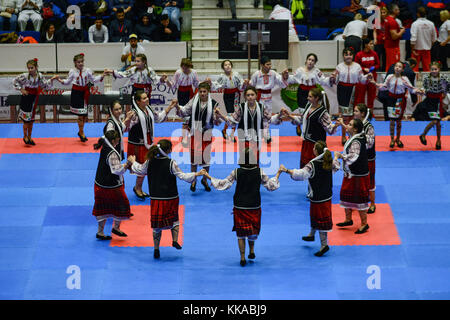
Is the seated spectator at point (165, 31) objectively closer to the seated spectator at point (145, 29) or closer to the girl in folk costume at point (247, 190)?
the seated spectator at point (145, 29)

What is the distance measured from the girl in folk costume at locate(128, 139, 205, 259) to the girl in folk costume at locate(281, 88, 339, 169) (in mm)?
2781

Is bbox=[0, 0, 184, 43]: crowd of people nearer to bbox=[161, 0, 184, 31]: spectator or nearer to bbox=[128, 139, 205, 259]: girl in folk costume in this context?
bbox=[161, 0, 184, 31]: spectator

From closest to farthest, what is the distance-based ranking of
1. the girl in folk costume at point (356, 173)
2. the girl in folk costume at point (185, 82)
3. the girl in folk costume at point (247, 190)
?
the girl in folk costume at point (247, 190) → the girl in folk costume at point (356, 173) → the girl in folk costume at point (185, 82)

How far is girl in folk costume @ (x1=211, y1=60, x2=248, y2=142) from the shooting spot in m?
16.5

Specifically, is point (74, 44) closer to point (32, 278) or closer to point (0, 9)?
point (0, 9)

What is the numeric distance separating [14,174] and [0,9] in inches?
352

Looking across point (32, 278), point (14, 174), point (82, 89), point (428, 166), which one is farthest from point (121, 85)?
point (32, 278)

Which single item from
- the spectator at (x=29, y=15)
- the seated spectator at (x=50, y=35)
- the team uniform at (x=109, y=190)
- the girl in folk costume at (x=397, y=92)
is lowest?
the team uniform at (x=109, y=190)

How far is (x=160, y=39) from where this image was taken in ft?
71.5

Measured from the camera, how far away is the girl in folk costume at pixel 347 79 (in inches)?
648

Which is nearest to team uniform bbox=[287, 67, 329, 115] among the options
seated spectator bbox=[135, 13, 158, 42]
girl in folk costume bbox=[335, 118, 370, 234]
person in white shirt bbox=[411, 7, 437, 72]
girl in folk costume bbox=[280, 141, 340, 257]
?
girl in folk costume bbox=[335, 118, 370, 234]

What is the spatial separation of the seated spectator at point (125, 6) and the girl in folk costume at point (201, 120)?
8.85 m

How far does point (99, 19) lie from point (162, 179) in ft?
37.4

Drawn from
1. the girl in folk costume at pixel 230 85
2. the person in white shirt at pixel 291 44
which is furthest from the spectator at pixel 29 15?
the girl in folk costume at pixel 230 85
